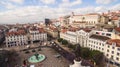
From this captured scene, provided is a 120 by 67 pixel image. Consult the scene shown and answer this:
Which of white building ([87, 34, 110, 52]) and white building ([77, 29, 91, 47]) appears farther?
white building ([77, 29, 91, 47])

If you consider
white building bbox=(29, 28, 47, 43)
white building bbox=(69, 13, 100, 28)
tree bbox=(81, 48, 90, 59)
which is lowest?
tree bbox=(81, 48, 90, 59)

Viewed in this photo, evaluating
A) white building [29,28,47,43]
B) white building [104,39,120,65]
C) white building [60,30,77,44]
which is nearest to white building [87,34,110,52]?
white building [104,39,120,65]

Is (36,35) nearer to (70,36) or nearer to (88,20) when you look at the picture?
(70,36)

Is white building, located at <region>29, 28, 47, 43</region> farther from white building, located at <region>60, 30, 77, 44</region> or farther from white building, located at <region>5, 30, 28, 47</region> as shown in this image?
white building, located at <region>60, 30, 77, 44</region>

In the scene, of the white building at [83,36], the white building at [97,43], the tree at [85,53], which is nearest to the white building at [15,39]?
the white building at [83,36]

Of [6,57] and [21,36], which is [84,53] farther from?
[21,36]

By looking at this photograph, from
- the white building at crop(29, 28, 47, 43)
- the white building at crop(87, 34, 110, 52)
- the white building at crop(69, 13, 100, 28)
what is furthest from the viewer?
the white building at crop(69, 13, 100, 28)

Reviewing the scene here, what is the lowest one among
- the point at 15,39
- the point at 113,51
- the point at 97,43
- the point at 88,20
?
the point at 113,51

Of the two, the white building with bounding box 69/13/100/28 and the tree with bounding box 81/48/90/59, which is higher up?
the white building with bounding box 69/13/100/28

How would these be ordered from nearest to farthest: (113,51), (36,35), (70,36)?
(113,51), (70,36), (36,35)

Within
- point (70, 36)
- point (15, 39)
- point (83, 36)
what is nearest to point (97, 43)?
point (83, 36)
